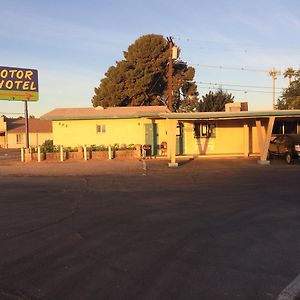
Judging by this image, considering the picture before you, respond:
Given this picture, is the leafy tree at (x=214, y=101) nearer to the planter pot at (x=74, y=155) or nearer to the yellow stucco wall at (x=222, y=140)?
Answer: the yellow stucco wall at (x=222, y=140)

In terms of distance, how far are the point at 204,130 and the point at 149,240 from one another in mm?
23537

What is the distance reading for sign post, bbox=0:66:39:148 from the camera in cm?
3119

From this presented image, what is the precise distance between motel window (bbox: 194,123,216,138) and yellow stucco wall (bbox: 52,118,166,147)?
3.56 m

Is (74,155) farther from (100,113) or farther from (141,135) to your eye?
(141,135)

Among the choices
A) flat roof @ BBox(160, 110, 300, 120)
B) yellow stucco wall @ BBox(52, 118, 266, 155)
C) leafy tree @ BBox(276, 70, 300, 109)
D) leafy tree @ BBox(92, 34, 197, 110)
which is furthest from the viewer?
leafy tree @ BBox(92, 34, 197, 110)

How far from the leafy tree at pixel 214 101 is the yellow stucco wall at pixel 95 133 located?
2291 cm

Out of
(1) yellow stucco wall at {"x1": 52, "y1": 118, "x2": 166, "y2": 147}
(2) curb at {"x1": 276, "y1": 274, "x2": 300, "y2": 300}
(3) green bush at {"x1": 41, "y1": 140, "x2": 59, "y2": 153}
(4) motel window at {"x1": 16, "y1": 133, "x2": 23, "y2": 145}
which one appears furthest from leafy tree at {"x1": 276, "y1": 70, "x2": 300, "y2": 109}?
(2) curb at {"x1": 276, "y1": 274, "x2": 300, "y2": 300}

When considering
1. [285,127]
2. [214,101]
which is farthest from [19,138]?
[285,127]

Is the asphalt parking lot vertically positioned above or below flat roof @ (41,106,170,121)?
below

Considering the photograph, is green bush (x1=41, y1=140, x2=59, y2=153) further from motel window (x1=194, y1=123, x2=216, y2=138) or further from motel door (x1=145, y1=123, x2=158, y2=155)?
motel window (x1=194, y1=123, x2=216, y2=138)

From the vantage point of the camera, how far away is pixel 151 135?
3109 centimetres

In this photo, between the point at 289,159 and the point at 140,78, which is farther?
the point at 140,78

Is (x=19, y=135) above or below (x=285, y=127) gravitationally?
below

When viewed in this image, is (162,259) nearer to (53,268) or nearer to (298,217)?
(53,268)
